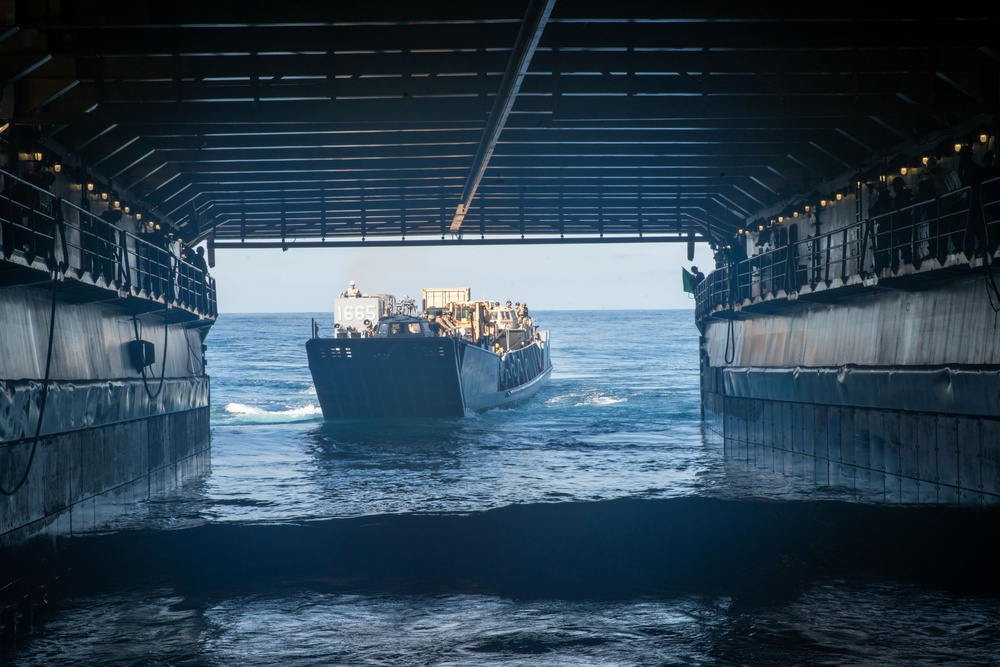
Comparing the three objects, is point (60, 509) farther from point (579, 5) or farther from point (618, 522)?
point (579, 5)

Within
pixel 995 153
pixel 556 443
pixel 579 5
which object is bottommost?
pixel 556 443

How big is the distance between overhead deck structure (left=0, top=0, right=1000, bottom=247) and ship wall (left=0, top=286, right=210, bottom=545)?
3.31m

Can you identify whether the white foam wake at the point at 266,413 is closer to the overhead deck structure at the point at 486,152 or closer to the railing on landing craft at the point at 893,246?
the overhead deck structure at the point at 486,152

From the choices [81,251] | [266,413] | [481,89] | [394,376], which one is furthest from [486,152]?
[266,413]

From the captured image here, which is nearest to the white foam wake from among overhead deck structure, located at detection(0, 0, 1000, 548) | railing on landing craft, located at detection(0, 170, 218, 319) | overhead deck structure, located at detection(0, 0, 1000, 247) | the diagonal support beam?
railing on landing craft, located at detection(0, 170, 218, 319)

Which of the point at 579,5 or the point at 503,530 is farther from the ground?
the point at 579,5

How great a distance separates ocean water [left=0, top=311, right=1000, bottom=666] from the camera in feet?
27.1

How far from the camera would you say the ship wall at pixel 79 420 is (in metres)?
13.0

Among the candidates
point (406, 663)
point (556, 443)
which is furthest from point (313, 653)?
point (556, 443)

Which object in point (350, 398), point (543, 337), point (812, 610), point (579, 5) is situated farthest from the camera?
point (543, 337)

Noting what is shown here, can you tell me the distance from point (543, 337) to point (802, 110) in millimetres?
57015

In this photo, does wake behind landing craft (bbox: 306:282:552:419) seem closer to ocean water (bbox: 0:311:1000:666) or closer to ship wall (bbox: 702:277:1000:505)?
ship wall (bbox: 702:277:1000:505)

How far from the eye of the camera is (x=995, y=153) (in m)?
16.8

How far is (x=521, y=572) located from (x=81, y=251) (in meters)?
10.1
